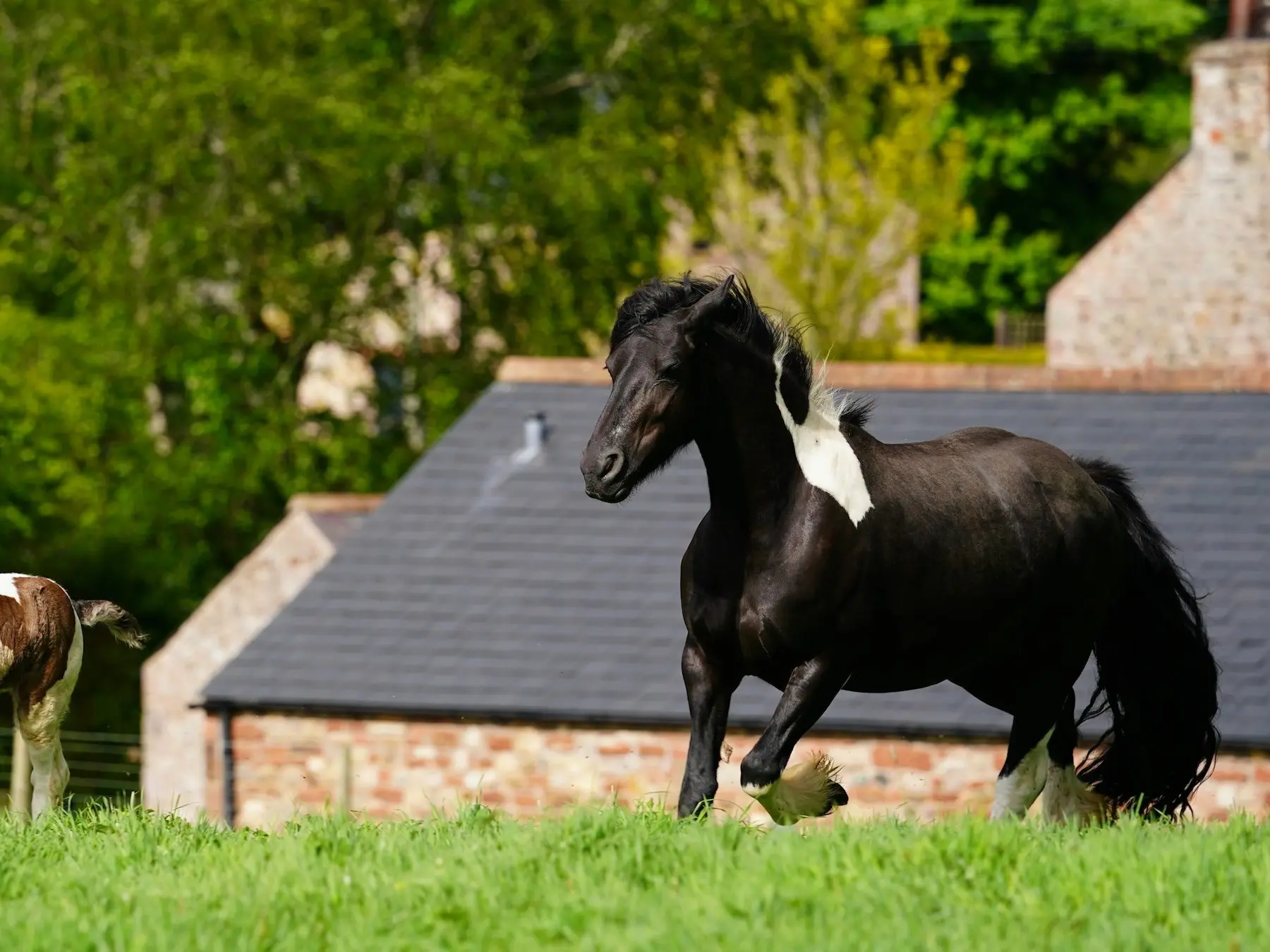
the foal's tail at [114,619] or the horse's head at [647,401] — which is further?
the foal's tail at [114,619]

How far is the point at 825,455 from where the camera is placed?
7.21 meters

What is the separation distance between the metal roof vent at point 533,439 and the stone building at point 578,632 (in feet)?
0.07

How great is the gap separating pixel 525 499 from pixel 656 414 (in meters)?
12.9

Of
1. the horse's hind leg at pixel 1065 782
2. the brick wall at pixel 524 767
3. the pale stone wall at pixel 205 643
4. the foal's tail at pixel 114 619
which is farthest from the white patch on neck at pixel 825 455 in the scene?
the pale stone wall at pixel 205 643

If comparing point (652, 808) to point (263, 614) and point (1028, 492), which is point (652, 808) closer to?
point (1028, 492)

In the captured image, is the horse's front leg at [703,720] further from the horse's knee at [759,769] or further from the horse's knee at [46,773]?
the horse's knee at [46,773]

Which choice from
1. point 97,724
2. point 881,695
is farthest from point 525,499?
Answer: point 97,724

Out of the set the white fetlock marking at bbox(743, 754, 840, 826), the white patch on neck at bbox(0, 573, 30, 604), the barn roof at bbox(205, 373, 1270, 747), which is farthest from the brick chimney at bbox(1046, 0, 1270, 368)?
the white patch on neck at bbox(0, 573, 30, 604)

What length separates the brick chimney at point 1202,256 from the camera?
2836 cm

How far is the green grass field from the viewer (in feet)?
18.3

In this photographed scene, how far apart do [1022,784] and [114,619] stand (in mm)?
3568

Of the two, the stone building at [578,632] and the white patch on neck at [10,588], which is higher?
the white patch on neck at [10,588]

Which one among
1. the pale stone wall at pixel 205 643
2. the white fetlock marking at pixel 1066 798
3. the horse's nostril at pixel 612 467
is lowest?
the pale stone wall at pixel 205 643

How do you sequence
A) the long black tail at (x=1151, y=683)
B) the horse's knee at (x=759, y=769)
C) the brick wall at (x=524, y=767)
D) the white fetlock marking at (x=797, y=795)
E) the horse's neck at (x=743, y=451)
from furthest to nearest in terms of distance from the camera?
the brick wall at (x=524, y=767) → the long black tail at (x=1151, y=683) → the horse's neck at (x=743, y=451) → the white fetlock marking at (x=797, y=795) → the horse's knee at (x=759, y=769)
